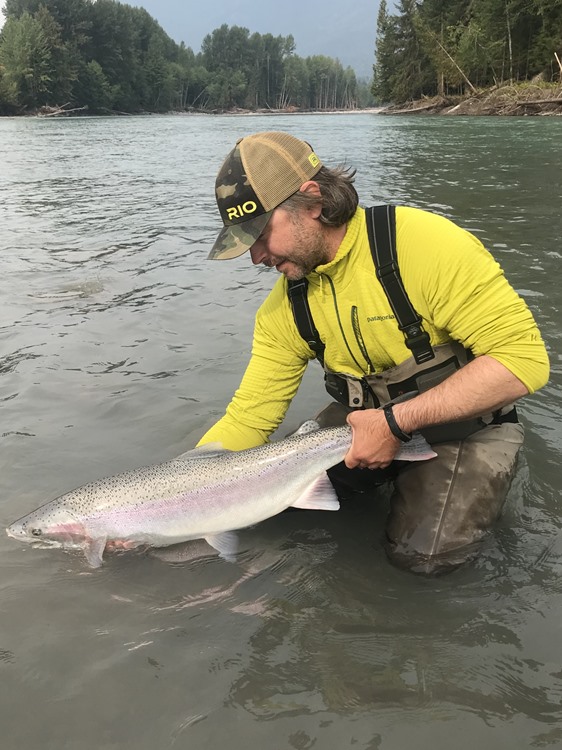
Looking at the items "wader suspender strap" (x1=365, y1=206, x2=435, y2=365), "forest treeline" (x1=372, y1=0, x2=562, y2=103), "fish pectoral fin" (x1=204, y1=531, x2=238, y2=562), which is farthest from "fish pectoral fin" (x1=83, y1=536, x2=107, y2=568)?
"forest treeline" (x1=372, y1=0, x2=562, y2=103)

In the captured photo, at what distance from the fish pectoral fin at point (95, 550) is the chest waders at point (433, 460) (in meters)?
1.60

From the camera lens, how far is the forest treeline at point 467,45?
185ft

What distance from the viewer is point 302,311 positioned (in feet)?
11.4

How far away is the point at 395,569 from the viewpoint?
11.1 feet

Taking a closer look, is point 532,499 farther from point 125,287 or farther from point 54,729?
point 125,287

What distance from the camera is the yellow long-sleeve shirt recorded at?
2.98 m

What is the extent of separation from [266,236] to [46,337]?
4628mm

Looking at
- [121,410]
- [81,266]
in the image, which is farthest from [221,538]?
[81,266]

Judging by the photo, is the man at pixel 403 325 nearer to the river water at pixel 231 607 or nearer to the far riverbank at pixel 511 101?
the river water at pixel 231 607

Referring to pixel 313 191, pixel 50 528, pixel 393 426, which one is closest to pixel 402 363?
pixel 393 426

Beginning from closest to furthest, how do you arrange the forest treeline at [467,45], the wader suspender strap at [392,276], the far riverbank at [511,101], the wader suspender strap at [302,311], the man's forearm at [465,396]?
1. the man's forearm at [465,396]
2. the wader suspender strap at [392,276]
3. the wader suspender strap at [302,311]
4. the far riverbank at [511,101]
5. the forest treeline at [467,45]

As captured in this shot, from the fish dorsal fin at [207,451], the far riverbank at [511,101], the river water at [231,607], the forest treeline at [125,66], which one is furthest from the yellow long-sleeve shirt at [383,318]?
the forest treeline at [125,66]

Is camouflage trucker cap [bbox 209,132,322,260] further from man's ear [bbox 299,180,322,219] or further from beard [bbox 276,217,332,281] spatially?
beard [bbox 276,217,332,281]

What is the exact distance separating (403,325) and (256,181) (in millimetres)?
1042
